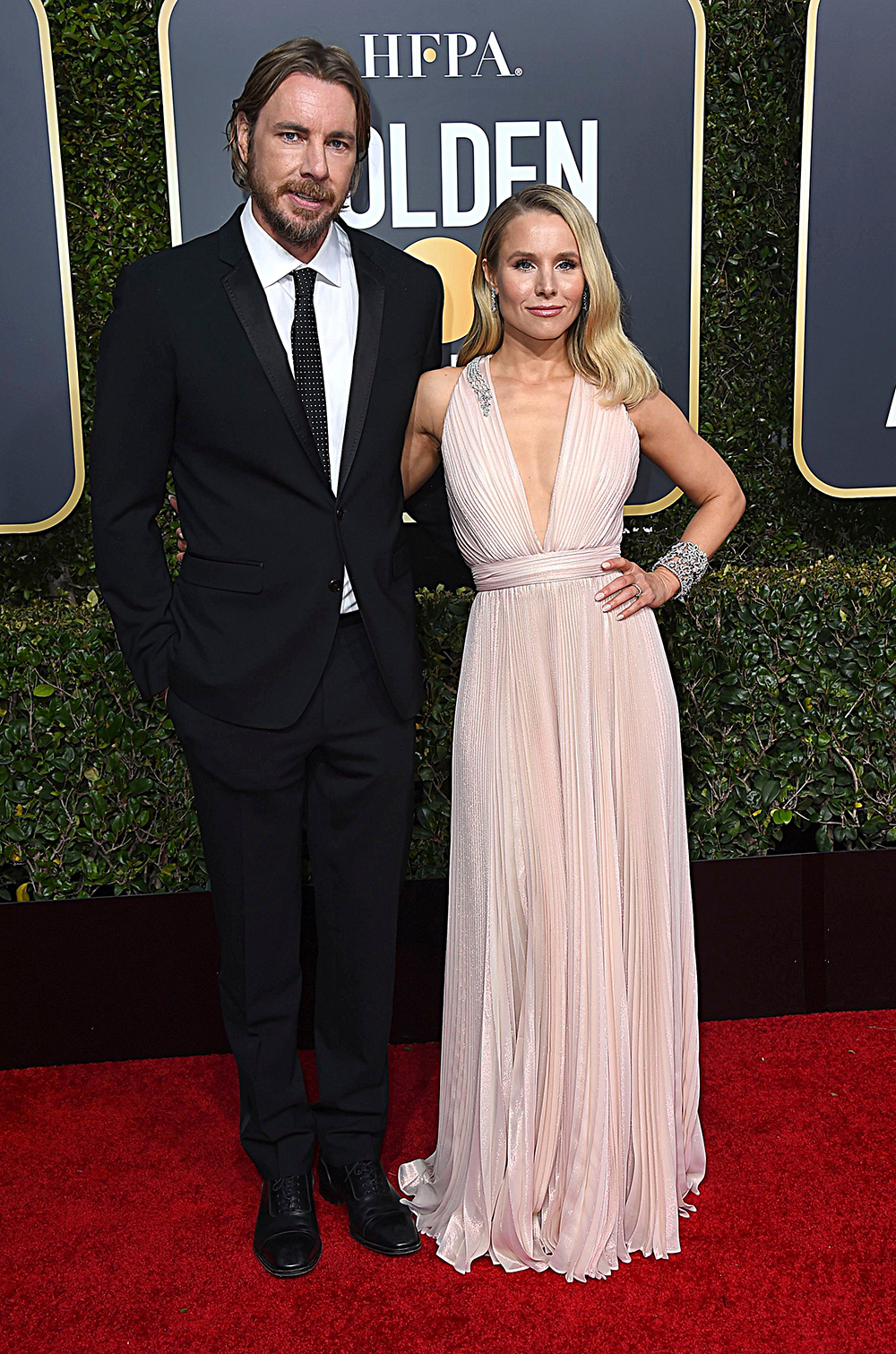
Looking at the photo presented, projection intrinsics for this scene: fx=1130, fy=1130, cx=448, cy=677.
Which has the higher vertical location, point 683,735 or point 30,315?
point 30,315

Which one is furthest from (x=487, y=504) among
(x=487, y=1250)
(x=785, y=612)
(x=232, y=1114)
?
(x=232, y=1114)

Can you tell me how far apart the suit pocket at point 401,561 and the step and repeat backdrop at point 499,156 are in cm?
138

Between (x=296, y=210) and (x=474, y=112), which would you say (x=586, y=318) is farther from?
(x=474, y=112)

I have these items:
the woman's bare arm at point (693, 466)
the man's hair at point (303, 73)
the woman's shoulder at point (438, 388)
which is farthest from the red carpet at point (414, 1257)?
the man's hair at point (303, 73)

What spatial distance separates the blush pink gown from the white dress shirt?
0.24 metres

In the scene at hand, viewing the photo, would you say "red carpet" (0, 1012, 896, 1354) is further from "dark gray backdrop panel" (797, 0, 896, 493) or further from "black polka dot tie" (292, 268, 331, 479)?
"dark gray backdrop panel" (797, 0, 896, 493)

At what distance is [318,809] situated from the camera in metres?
2.41

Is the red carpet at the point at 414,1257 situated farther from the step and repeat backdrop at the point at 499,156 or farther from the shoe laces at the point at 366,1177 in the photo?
the step and repeat backdrop at the point at 499,156

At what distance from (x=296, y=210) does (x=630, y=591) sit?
0.98 metres

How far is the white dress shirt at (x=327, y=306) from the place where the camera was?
86.7 inches

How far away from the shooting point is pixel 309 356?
87.2 inches

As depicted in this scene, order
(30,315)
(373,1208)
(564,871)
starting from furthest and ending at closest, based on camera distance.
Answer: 1. (30,315)
2. (373,1208)
3. (564,871)

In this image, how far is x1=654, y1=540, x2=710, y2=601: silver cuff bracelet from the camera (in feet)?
8.13

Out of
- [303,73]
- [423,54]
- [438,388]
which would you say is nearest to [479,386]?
[438,388]
